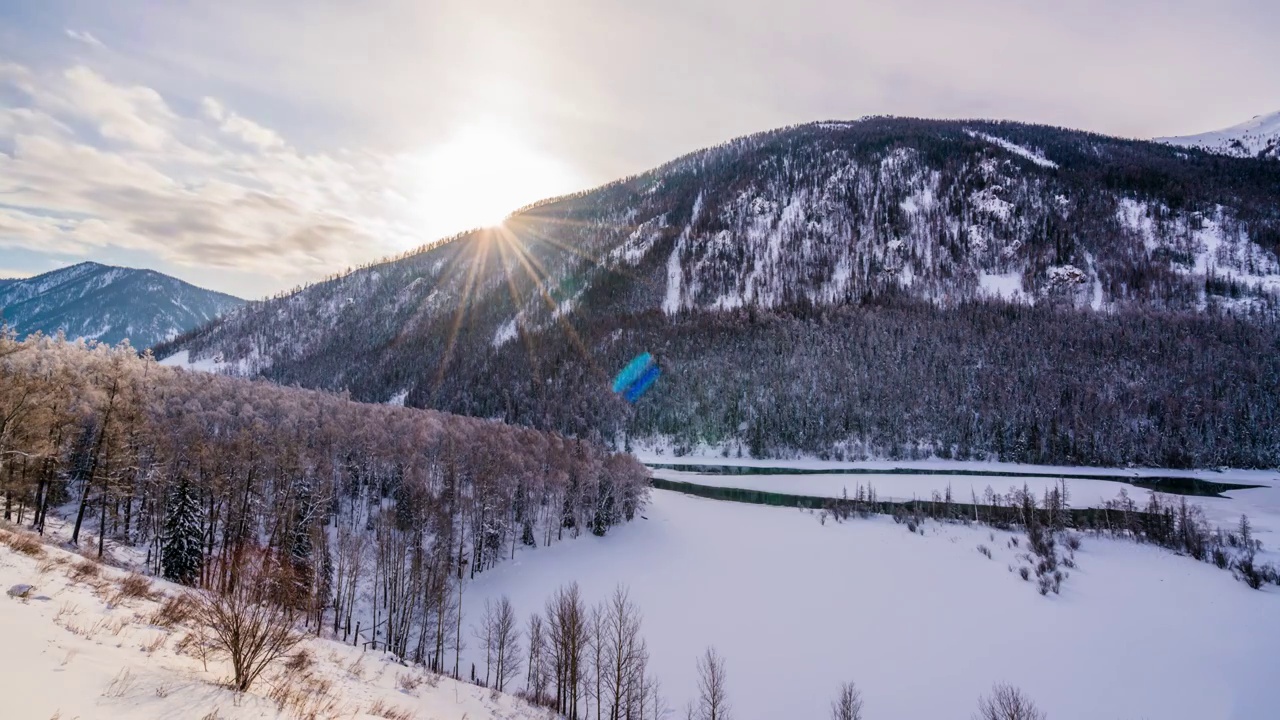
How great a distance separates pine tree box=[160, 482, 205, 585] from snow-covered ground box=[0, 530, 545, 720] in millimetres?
22095

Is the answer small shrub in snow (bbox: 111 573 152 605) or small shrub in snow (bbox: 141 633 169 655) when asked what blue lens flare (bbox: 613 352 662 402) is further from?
small shrub in snow (bbox: 141 633 169 655)

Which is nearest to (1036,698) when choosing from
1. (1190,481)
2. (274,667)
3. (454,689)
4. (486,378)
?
(454,689)

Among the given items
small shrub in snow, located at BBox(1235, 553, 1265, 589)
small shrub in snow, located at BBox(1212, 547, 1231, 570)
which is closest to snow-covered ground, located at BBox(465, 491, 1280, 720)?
small shrub in snow, located at BBox(1235, 553, 1265, 589)

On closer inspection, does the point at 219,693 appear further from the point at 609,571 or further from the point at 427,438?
the point at 427,438

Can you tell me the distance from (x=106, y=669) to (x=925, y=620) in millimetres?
46067

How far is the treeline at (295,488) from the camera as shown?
36969 mm

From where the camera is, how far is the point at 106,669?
9.75 m

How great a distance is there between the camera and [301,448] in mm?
58500

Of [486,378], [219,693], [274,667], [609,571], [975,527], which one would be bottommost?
[609,571]

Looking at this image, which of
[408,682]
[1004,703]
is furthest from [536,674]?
[1004,703]

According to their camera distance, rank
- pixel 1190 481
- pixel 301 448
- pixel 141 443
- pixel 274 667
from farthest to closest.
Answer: pixel 1190 481 → pixel 301 448 → pixel 141 443 → pixel 274 667

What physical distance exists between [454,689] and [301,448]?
146 ft

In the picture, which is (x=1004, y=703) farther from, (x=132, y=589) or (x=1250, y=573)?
(x=1250, y=573)

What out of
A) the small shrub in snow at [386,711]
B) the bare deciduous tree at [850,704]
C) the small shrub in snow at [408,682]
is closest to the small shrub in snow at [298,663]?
the small shrub in snow at [386,711]
